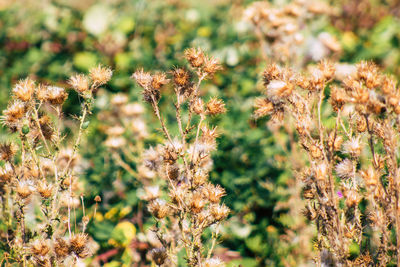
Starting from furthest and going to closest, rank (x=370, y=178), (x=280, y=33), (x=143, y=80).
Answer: (x=280, y=33) < (x=143, y=80) < (x=370, y=178)

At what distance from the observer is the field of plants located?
0.76 metres

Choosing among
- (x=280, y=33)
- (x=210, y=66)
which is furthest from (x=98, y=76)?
(x=280, y=33)

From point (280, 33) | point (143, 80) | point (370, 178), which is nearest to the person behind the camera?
point (370, 178)

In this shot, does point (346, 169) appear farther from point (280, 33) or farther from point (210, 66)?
point (280, 33)

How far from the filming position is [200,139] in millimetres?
887

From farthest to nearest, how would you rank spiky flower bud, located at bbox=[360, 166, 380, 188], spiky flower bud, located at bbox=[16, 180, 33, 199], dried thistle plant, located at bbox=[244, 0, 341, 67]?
1. dried thistle plant, located at bbox=[244, 0, 341, 67]
2. spiky flower bud, located at bbox=[16, 180, 33, 199]
3. spiky flower bud, located at bbox=[360, 166, 380, 188]

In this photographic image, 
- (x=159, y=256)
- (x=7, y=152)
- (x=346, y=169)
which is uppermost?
(x=7, y=152)

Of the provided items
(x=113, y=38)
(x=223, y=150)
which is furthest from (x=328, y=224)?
(x=113, y=38)

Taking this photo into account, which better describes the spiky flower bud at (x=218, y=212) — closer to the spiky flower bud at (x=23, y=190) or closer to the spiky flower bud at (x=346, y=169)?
the spiky flower bud at (x=346, y=169)

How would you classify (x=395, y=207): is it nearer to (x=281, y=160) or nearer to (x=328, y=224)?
(x=328, y=224)

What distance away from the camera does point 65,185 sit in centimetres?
89

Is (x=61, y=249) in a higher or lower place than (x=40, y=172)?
lower

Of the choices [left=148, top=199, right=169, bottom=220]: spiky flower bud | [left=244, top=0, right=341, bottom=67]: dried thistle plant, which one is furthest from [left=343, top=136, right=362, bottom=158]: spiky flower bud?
[left=244, top=0, right=341, bottom=67]: dried thistle plant

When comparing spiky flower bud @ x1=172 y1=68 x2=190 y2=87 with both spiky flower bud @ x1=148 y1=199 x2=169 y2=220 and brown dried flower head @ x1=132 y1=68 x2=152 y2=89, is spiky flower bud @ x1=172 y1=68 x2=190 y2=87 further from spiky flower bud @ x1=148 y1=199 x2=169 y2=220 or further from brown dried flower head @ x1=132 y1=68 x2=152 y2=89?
spiky flower bud @ x1=148 y1=199 x2=169 y2=220
